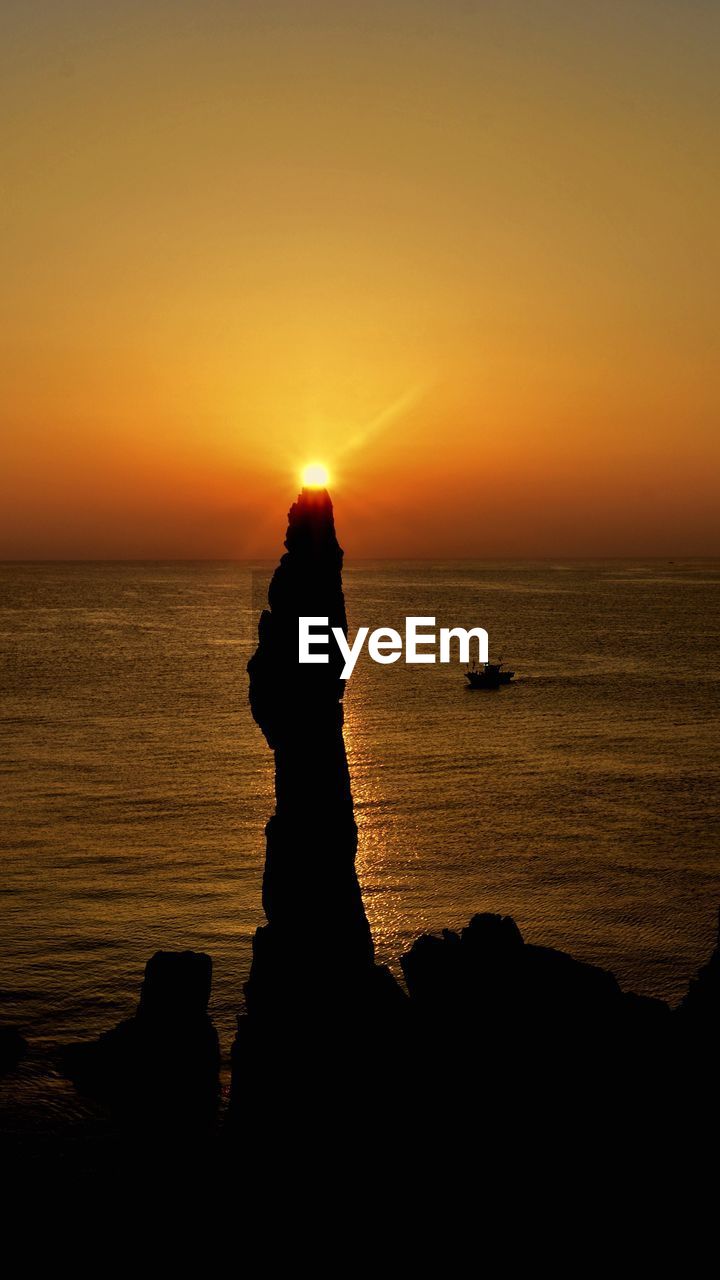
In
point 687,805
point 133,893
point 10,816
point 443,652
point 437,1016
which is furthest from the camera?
point 443,652

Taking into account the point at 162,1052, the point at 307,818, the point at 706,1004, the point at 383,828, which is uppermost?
the point at 383,828

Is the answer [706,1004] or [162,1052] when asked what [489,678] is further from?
[706,1004]

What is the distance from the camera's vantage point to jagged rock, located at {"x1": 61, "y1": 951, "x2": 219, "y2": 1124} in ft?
97.3

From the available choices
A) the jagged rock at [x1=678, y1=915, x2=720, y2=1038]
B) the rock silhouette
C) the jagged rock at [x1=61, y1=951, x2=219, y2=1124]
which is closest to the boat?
the jagged rock at [x1=61, y1=951, x2=219, y2=1124]

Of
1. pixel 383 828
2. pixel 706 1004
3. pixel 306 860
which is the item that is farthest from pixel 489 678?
pixel 706 1004

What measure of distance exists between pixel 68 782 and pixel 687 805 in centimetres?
3791

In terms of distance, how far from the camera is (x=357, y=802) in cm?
6881

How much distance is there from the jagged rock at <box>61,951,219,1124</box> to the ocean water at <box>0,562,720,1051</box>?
2.50 metres

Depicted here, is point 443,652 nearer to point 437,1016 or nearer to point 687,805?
point 687,805

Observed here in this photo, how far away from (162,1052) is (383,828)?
31.7 m

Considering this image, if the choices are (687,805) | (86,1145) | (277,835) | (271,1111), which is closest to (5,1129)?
(86,1145)

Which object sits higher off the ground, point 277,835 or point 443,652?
point 443,652

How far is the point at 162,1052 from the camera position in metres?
30.5

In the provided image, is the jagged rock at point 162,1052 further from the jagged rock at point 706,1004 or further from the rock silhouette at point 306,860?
the jagged rock at point 706,1004
